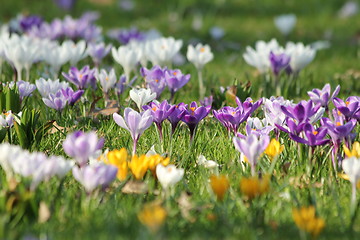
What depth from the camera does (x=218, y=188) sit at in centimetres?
223

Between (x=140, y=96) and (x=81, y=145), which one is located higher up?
(x=140, y=96)

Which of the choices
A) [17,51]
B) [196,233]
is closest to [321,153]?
[196,233]

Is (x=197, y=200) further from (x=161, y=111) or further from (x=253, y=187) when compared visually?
(x=161, y=111)

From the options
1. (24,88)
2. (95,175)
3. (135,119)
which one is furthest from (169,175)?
(24,88)

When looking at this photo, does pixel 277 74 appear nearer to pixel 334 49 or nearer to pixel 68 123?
pixel 68 123

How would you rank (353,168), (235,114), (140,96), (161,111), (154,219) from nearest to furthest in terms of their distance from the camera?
1. (154,219)
2. (353,168)
3. (161,111)
4. (235,114)
5. (140,96)

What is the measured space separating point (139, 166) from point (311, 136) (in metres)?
0.82

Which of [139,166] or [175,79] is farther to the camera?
[175,79]

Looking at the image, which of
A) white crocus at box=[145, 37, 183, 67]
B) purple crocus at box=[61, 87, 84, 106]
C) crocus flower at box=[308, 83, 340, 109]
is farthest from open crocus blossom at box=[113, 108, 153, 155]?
white crocus at box=[145, 37, 183, 67]

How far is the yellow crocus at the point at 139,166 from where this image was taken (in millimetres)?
2488

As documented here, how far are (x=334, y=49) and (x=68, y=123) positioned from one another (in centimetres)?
495

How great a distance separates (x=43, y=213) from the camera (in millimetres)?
2154

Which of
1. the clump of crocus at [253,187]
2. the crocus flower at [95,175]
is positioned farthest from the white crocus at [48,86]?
the clump of crocus at [253,187]

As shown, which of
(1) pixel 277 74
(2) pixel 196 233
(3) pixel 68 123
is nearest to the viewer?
(2) pixel 196 233
